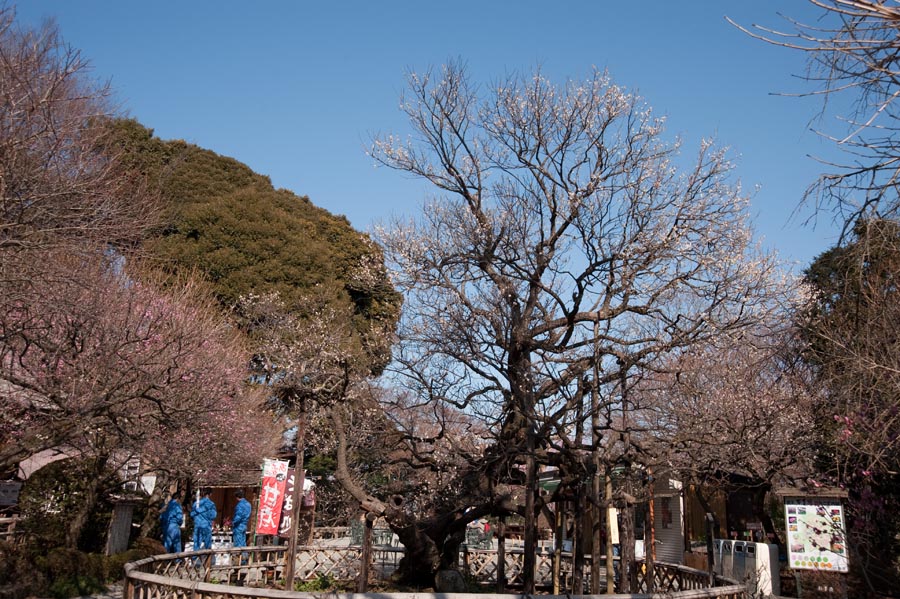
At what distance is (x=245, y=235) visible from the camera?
25.0m

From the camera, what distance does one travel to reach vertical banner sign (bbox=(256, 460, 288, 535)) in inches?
522

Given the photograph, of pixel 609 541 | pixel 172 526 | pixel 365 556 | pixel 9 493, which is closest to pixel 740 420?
pixel 609 541

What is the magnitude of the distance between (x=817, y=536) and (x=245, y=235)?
20.2m

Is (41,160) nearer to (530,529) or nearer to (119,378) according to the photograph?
(119,378)

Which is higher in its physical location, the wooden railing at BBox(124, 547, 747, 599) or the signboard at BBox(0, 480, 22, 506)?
the signboard at BBox(0, 480, 22, 506)

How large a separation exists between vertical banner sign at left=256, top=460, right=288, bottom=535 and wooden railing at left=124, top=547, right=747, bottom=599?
17.9 inches

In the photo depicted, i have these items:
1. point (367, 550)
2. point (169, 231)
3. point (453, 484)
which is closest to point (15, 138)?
point (367, 550)

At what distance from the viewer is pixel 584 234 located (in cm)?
1138

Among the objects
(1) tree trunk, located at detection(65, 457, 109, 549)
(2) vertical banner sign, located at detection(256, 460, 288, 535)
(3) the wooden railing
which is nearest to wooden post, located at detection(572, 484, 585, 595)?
(3) the wooden railing

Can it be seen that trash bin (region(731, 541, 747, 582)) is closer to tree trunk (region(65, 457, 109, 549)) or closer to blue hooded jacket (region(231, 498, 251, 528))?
blue hooded jacket (region(231, 498, 251, 528))

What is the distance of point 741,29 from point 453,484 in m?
11.5

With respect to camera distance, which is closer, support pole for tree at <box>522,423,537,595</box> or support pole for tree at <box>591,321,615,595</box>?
support pole for tree at <box>522,423,537,595</box>

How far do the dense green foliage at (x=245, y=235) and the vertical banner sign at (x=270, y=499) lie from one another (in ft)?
31.3

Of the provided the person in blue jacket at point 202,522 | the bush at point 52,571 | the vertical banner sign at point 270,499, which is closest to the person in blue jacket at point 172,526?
the person in blue jacket at point 202,522
